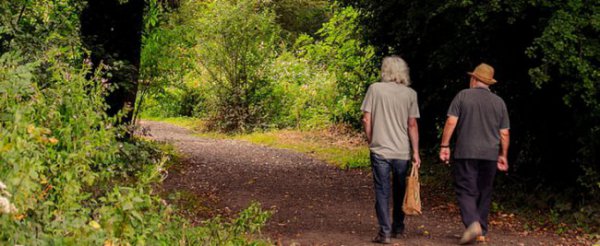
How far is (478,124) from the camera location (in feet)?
27.0

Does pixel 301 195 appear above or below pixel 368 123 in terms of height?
below

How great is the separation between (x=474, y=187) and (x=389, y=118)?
3.61ft

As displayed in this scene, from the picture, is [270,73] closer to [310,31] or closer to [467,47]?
[467,47]

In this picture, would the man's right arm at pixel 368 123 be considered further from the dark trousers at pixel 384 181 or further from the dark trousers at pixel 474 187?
the dark trousers at pixel 474 187

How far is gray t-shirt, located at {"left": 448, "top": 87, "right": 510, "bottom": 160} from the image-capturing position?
8195 mm

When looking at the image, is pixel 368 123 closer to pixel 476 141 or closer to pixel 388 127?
pixel 388 127

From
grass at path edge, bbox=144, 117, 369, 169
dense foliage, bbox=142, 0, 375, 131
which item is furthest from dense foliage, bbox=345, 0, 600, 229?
dense foliage, bbox=142, 0, 375, 131

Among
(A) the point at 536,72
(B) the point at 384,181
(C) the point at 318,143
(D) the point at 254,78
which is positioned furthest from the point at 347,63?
(B) the point at 384,181

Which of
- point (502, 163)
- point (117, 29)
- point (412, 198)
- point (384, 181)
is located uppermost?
point (117, 29)

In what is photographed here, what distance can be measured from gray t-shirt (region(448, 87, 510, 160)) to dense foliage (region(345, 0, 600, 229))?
0.86m

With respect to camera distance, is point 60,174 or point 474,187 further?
point 474,187

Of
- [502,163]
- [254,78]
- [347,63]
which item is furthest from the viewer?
[254,78]

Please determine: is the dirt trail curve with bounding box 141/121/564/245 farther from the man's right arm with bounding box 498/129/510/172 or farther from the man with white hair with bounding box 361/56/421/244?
the man's right arm with bounding box 498/129/510/172

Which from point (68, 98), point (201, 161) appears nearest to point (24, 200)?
point (68, 98)
